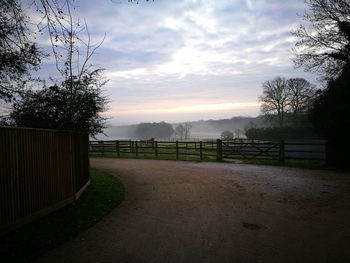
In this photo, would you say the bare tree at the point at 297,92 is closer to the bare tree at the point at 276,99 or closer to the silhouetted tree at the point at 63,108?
the bare tree at the point at 276,99

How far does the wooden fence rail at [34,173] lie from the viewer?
20.9 feet

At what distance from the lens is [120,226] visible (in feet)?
23.1

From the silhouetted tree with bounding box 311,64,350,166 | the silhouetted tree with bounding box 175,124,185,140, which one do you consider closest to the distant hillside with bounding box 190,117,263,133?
the silhouetted tree with bounding box 175,124,185,140

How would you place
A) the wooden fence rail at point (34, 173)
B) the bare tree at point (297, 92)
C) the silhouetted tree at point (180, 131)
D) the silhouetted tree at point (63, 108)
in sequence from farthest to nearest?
the silhouetted tree at point (180, 131)
the bare tree at point (297, 92)
the silhouetted tree at point (63, 108)
the wooden fence rail at point (34, 173)

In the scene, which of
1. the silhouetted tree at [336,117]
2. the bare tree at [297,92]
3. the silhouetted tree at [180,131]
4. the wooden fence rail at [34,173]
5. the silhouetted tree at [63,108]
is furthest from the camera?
the silhouetted tree at [180,131]

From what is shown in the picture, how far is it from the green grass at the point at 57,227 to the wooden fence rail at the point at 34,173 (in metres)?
0.25

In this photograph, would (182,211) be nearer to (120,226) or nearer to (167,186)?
(120,226)

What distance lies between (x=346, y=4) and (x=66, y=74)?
15.0 m

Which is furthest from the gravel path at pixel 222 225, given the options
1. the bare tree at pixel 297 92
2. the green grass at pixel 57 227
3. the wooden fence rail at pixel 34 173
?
the bare tree at pixel 297 92

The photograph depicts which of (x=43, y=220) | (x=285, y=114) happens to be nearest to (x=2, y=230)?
(x=43, y=220)

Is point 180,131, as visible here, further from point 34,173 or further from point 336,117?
A: point 34,173

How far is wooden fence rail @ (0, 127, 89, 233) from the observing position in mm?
6375

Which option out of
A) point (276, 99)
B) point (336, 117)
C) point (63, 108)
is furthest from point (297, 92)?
point (63, 108)

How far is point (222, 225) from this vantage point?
23.1ft
